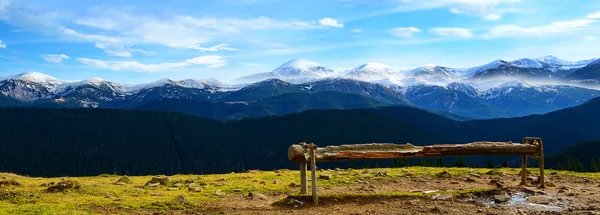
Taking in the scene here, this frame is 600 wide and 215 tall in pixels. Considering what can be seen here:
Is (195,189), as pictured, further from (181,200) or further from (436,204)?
(436,204)

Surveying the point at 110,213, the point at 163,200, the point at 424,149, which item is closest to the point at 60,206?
the point at 110,213

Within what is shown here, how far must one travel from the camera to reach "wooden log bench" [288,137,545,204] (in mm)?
19906

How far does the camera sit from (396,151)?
67.7 feet

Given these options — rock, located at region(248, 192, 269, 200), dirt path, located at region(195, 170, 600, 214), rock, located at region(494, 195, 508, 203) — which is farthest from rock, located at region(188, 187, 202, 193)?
rock, located at region(494, 195, 508, 203)

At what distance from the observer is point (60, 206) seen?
58.2 feet

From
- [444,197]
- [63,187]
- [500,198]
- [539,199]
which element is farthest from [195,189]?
[539,199]

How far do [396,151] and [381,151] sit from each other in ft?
2.50

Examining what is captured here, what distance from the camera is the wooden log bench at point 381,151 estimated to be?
19906mm

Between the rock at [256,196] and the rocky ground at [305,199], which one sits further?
the rock at [256,196]

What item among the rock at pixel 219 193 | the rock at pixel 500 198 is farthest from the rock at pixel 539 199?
the rock at pixel 219 193

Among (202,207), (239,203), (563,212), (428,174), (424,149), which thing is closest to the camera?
(563,212)

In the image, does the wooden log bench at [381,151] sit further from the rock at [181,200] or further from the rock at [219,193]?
the rock at [181,200]

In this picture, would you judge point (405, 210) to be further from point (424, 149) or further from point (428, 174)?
point (428, 174)

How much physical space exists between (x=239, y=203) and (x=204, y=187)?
233 inches
